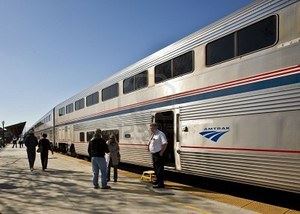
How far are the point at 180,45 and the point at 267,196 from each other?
4.36 metres

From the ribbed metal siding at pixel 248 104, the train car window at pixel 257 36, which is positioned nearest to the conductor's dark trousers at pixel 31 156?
the ribbed metal siding at pixel 248 104

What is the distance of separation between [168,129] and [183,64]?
8.78 ft

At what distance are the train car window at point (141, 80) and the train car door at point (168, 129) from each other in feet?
4.08

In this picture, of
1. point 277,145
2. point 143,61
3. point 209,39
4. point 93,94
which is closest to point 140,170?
point 143,61

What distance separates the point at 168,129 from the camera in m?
13.4

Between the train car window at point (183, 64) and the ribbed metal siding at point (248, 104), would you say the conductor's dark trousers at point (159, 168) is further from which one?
the train car window at point (183, 64)

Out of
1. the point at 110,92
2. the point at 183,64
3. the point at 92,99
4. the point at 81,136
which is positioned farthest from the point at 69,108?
the point at 183,64

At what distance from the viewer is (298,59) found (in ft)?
24.6

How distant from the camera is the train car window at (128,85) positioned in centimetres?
1518

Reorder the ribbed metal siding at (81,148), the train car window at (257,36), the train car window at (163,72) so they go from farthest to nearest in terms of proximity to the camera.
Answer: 1. the ribbed metal siding at (81,148)
2. the train car window at (163,72)
3. the train car window at (257,36)

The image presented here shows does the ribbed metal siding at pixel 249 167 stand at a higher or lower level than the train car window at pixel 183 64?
lower

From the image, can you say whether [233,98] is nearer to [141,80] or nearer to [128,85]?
[141,80]

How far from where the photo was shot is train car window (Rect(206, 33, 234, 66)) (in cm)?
945

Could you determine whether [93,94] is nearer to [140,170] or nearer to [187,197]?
[140,170]
